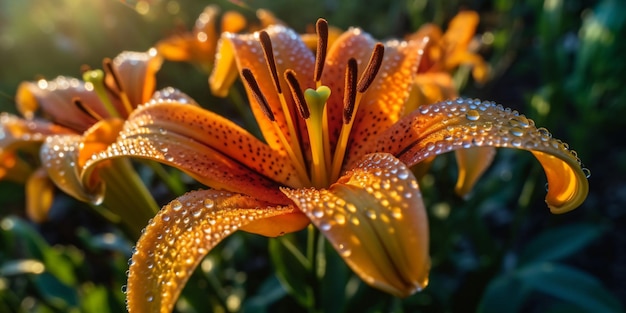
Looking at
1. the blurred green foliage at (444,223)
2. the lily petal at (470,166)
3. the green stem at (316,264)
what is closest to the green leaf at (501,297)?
the blurred green foliage at (444,223)

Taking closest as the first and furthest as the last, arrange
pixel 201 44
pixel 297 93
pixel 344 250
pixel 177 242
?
pixel 344 250 → pixel 177 242 → pixel 297 93 → pixel 201 44

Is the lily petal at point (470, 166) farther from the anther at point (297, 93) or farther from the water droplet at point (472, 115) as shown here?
the anther at point (297, 93)

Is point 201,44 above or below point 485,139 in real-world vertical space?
below

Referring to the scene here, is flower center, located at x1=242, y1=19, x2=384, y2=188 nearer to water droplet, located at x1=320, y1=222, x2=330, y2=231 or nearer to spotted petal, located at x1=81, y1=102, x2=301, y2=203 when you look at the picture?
spotted petal, located at x1=81, y1=102, x2=301, y2=203

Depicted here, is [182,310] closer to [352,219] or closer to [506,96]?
[352,219]

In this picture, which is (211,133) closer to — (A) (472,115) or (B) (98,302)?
(A) (472,115)

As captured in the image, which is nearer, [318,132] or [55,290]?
[318,132]

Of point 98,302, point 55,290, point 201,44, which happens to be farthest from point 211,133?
point 55,290
